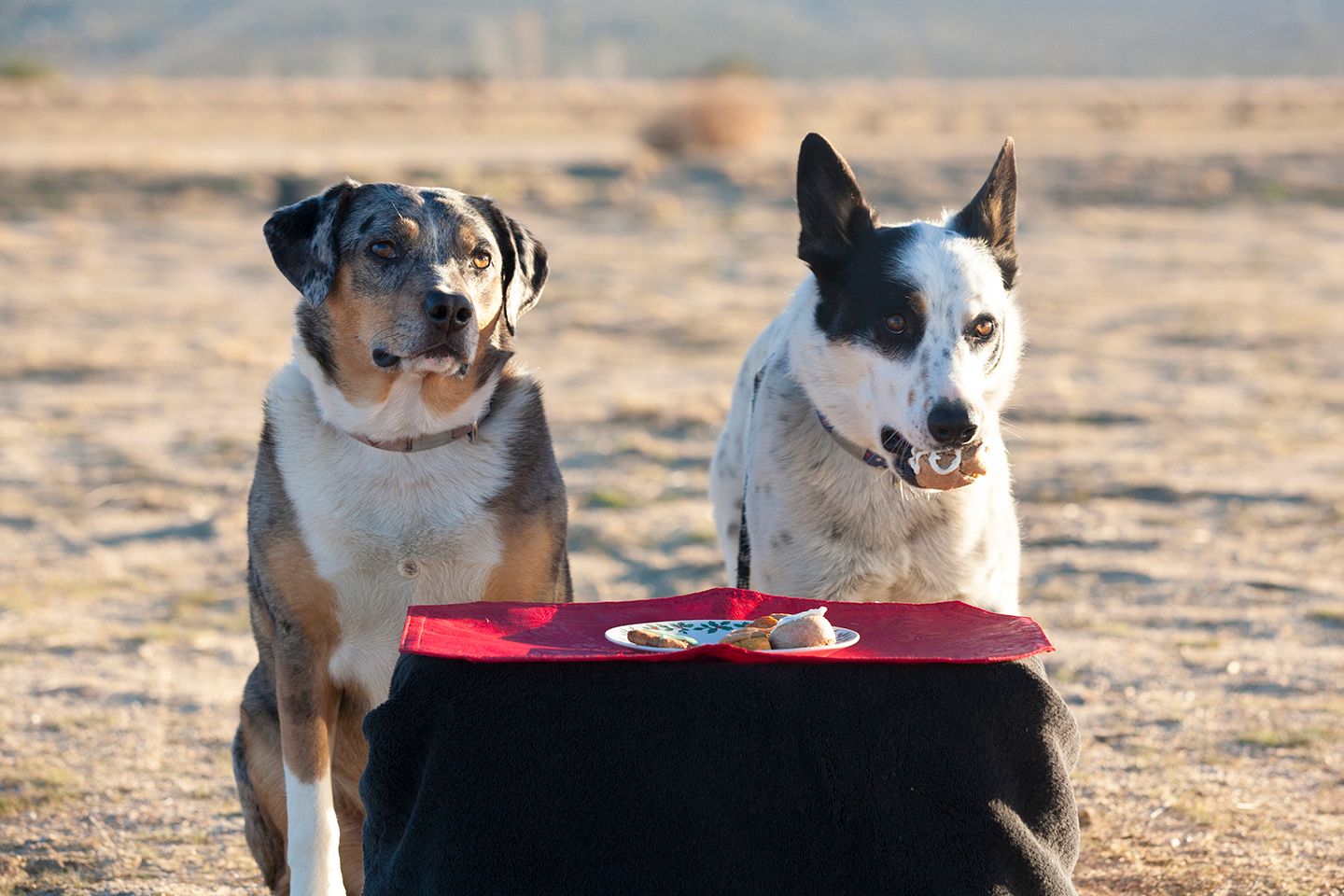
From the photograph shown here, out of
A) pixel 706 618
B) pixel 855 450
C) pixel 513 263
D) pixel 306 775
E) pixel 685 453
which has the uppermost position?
pixel 513 263

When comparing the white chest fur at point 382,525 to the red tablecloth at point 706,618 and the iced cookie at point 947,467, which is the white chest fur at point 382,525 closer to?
the red tablecloth at point 706,618

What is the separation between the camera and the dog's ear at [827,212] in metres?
4.34

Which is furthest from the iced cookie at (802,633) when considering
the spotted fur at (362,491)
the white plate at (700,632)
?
the spotted fur at (362,491)

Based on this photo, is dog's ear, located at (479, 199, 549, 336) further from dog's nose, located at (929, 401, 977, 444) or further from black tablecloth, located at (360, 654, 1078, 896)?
black tablecloth, located at (360, 654, 1078, 896)

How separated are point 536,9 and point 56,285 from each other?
185 metres

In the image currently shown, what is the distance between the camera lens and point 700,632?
342 centimetres

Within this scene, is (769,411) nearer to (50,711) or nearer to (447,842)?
(447,842)

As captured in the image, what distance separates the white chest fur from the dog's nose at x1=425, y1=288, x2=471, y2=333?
1.15ft

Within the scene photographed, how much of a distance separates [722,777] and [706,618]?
1.94 feet

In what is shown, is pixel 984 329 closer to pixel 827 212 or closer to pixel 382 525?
pixel 827 212

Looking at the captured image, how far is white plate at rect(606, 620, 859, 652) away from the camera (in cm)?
321

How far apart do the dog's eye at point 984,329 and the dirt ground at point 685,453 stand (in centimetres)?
152

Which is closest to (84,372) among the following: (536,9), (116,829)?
(116,829)

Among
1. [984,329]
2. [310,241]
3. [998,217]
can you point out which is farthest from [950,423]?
[310,241]
